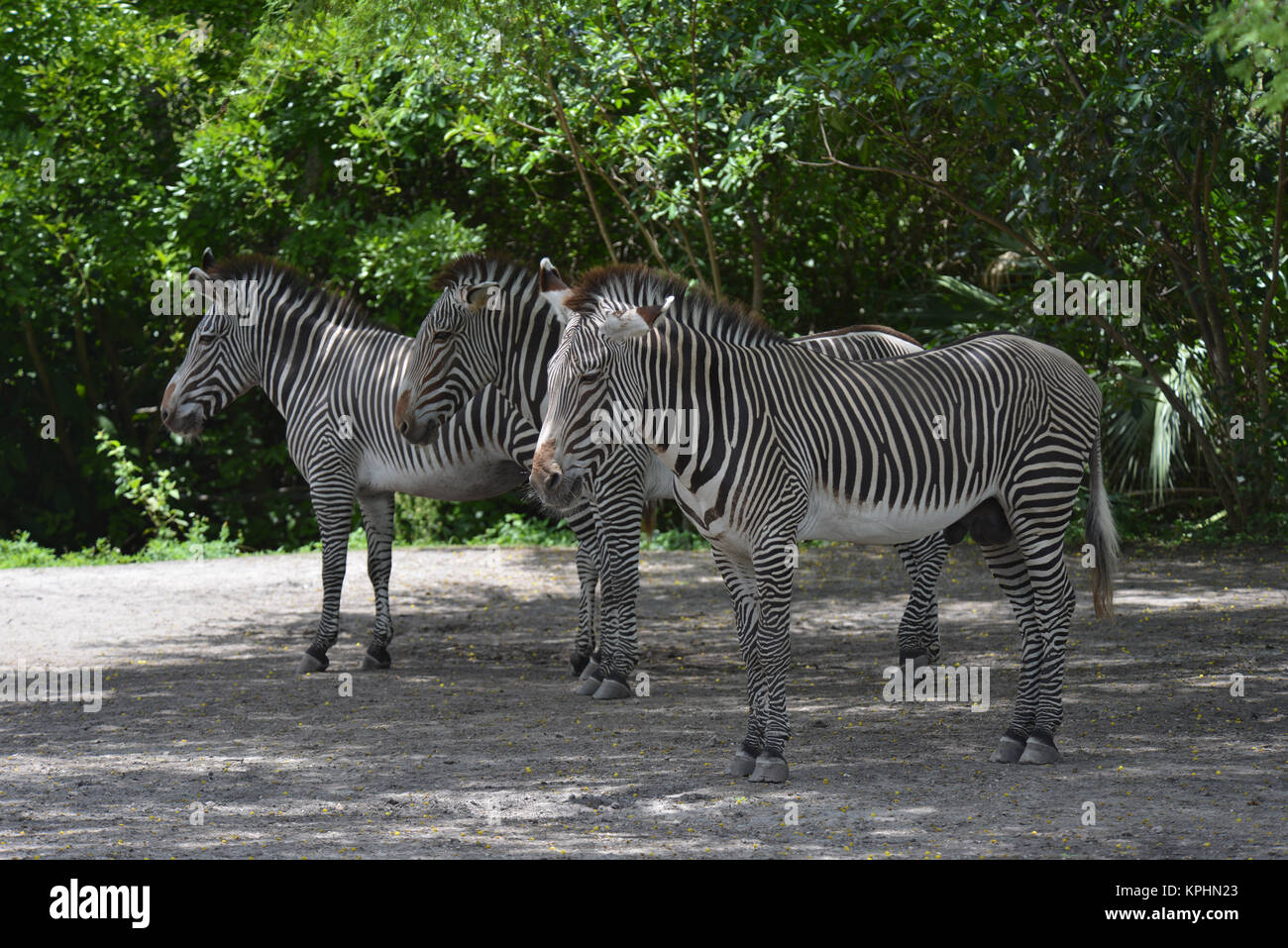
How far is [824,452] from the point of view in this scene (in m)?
6.16

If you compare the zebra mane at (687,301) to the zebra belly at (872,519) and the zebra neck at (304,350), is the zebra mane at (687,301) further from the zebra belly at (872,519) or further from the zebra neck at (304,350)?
the zebra neck at (304,350)

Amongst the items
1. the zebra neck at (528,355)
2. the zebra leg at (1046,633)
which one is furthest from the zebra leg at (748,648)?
the zebra neck at (528,355)

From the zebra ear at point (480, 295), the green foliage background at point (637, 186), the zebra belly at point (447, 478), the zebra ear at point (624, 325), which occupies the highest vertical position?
the green foliage background at point (637, 186)

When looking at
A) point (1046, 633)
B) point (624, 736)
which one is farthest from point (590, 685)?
point (1046, 633)

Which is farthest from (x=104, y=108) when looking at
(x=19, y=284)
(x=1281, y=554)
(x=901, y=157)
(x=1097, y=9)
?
(x=1281, y=554)

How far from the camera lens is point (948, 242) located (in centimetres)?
1589

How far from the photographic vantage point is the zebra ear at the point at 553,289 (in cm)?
636

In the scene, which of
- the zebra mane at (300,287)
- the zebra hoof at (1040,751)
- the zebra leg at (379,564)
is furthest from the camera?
the zebra mane at (300,287)

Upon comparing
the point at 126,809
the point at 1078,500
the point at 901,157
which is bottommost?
the point at 126,809

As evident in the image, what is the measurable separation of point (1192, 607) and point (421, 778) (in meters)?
6.34

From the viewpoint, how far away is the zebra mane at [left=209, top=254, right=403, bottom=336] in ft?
30.1

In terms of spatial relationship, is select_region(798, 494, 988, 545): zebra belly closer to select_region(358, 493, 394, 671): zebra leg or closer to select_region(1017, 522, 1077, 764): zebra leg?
select_region(1017, 522, 1077, 764): zebra leg

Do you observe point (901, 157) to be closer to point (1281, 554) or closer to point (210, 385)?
→ point (1281, 554)

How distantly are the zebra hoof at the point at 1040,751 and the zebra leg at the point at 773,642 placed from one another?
1.08 m
